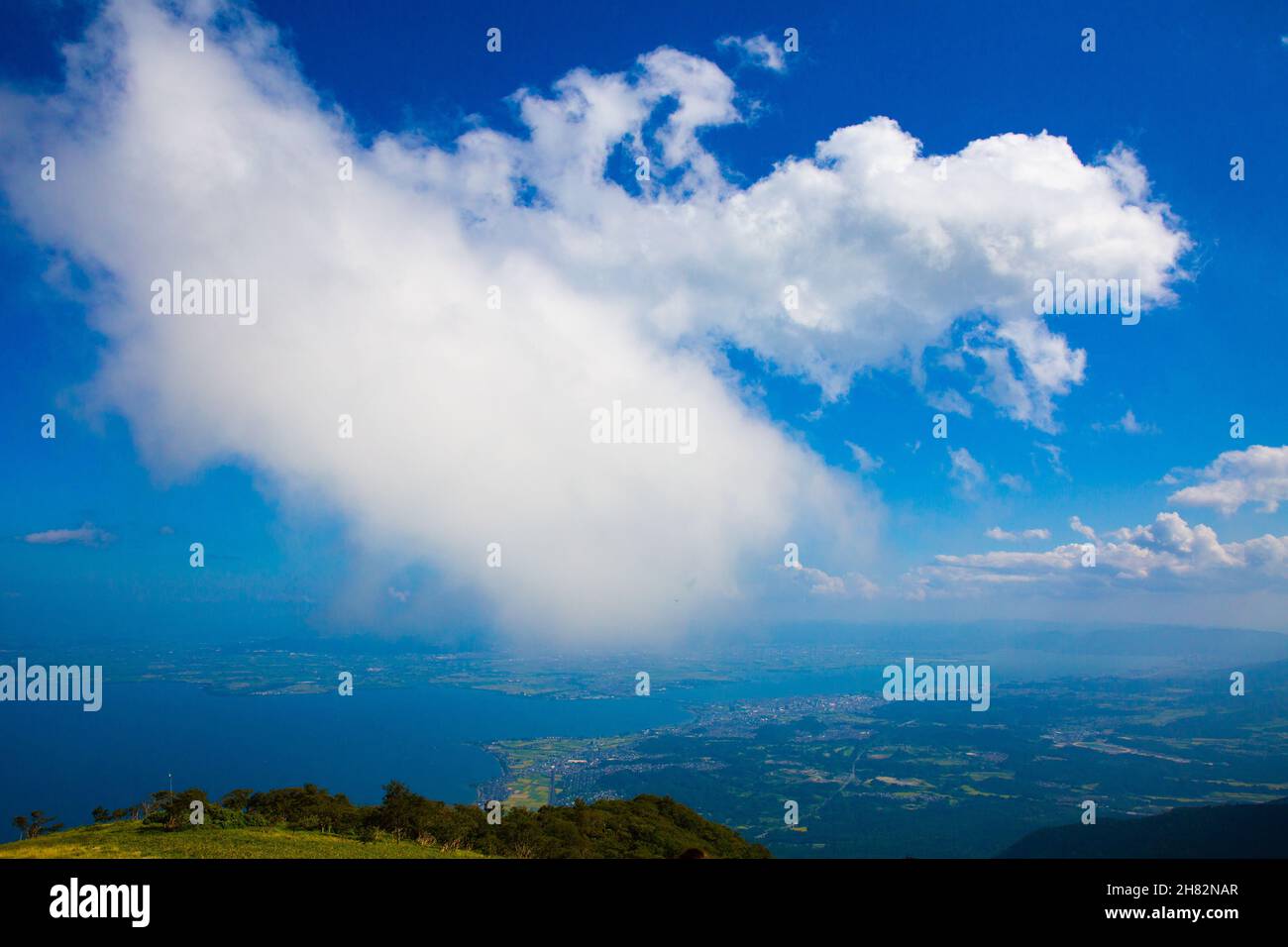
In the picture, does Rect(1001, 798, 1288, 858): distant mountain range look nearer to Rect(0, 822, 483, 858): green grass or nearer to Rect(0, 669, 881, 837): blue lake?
Rect(0, 822, 483, 858): green grass

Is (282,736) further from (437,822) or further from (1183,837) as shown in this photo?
(1183,837)

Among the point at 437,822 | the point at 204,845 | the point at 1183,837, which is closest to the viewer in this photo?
the point at 204,845

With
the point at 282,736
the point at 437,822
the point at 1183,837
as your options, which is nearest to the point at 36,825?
the point at 437,822

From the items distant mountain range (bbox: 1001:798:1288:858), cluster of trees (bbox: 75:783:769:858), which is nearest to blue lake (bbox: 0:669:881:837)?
cluster of trees (bbox: 75:783:769:858)

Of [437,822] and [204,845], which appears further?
Result: [437,822]

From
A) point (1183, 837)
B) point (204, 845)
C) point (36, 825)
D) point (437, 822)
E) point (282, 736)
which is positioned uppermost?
point (204, 845)

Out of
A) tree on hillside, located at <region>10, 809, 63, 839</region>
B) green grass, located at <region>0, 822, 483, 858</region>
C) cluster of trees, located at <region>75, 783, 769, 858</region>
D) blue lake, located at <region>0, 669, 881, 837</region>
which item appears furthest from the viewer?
blue lake, located at <region>0, 669, 881, 837</region>

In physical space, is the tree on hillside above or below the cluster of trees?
below
